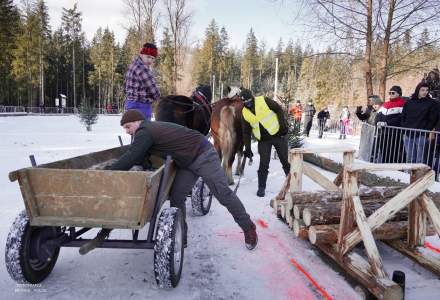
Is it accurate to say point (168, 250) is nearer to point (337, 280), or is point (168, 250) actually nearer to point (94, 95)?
point (337, 280)

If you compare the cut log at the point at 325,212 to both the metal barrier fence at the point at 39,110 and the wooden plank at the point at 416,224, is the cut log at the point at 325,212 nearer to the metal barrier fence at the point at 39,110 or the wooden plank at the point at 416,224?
the wooden plank at the point at 416,224

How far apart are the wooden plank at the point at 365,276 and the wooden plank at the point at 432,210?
0.81 metres

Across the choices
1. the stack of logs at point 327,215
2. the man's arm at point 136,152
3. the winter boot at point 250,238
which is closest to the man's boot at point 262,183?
the stack of logs at point 327,215

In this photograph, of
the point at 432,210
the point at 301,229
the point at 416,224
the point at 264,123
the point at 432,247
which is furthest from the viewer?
the point at 264,123

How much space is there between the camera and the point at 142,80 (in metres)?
4.82

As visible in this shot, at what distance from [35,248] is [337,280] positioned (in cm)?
258

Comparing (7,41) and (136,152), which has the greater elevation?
(7,41)

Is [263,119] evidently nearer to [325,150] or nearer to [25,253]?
[325,150]

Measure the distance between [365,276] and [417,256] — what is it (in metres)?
0.91

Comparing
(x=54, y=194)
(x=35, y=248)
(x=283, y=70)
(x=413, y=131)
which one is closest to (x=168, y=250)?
(x=54, y=194)

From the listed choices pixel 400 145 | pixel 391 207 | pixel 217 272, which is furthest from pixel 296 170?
pixel 400 145

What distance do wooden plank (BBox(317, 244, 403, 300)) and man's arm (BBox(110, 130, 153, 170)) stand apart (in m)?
2.01

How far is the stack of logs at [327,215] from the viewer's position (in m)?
3.38

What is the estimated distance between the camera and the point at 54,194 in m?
2.55
